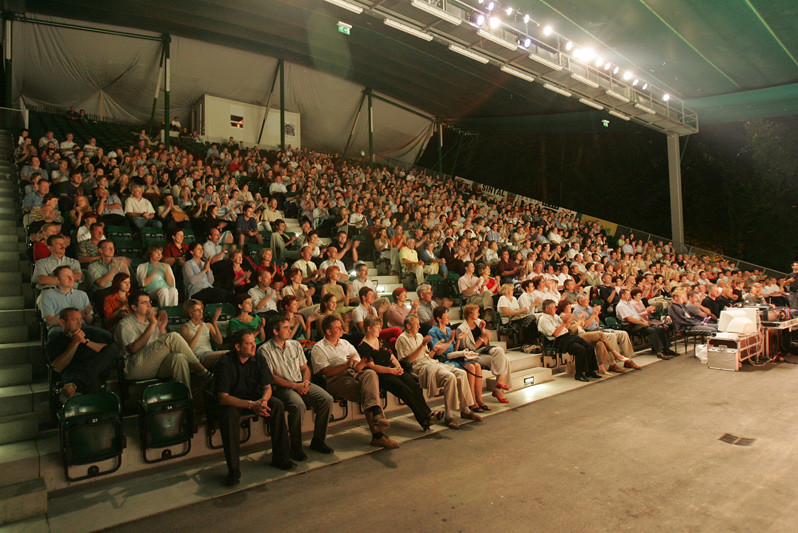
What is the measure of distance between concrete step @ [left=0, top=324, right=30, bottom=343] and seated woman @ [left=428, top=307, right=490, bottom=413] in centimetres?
378

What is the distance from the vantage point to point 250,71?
16250 millimetres

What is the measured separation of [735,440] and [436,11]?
279 inches

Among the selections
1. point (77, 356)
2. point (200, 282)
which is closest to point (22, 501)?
point (77, 356)

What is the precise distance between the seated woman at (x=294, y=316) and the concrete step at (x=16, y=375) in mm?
2058

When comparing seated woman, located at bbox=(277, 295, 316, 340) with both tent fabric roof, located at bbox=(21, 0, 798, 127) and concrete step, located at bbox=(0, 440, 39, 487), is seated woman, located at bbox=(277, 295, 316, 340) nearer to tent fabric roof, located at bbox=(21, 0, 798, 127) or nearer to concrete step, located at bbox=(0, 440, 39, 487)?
→ concrete step, located at bbox=(0, 440, 39, 487)

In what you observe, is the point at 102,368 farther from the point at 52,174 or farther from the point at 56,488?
the point at 52,174

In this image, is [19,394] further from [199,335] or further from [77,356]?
[199,335]

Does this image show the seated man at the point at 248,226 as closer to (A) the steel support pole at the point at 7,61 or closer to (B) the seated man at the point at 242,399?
(B) the seated man at the point at 242,399

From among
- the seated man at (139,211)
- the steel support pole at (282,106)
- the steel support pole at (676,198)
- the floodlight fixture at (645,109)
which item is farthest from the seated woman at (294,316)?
the steel support pole at (676,198)

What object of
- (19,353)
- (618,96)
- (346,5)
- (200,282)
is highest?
(618,96)

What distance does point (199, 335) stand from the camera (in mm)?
4383

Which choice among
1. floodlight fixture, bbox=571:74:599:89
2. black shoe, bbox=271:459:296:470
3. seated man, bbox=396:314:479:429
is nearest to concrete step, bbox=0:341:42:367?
black shoe, bbox=271:459:296:470

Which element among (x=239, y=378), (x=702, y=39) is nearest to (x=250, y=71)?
(x=702, y=39)

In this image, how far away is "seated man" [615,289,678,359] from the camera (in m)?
7.83
